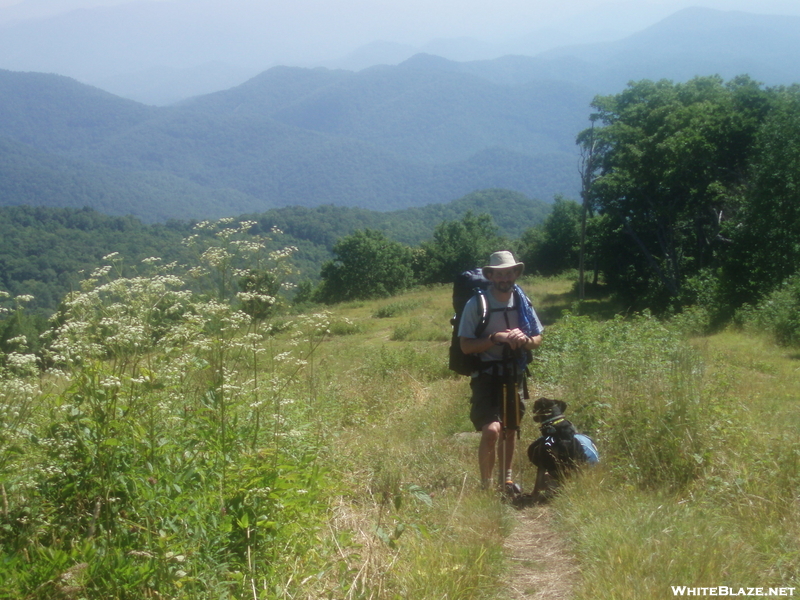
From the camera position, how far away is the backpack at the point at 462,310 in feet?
13.3

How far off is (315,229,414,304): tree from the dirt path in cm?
5186

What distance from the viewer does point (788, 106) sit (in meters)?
21.0

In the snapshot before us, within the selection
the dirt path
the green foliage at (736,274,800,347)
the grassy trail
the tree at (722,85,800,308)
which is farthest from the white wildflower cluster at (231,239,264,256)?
the tree at (722,85,800,308)

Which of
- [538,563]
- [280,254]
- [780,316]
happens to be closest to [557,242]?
[780,316]

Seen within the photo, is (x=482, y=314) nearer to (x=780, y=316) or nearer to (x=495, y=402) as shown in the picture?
(x=495, y=402)

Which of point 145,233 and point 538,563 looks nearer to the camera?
point 538,563

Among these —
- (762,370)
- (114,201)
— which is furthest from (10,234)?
(114,201)

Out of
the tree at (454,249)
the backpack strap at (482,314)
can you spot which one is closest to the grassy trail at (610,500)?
the backpack strap at (482,314)

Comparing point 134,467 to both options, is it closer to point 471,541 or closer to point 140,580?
point 140,580

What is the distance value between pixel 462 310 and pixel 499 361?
436 millimetres

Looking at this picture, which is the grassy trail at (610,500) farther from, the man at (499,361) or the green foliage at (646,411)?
A: the man at (499,361)

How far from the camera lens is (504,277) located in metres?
4.13

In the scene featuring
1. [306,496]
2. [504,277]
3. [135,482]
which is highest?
[504,277]

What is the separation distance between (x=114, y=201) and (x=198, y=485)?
20969 centimetres
